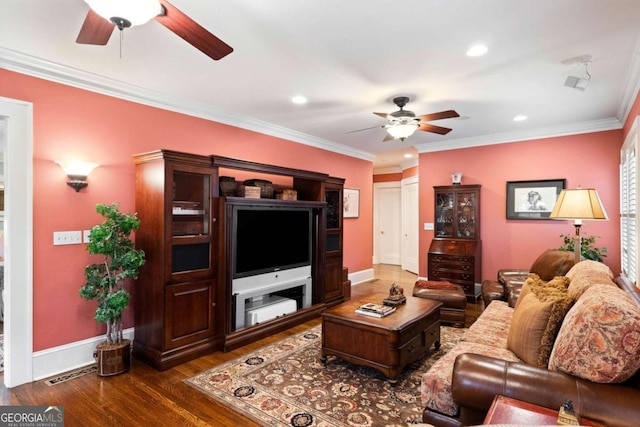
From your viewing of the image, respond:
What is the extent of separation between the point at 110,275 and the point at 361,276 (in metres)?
4.77

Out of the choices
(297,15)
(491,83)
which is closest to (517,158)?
(491,83)

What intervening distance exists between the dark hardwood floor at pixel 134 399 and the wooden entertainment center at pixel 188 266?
0.75ft

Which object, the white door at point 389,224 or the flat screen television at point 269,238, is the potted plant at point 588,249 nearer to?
the flat screen television at point 269,238

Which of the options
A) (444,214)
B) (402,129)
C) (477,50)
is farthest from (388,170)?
(477,50)

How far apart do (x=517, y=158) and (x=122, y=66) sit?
5500 mm

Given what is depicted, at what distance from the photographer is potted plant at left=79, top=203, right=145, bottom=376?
2871 millimetres

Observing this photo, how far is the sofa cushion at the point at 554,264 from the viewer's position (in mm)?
3729

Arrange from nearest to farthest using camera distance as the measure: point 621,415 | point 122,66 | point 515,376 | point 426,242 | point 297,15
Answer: point 621,415 → point 515,376 → point 297,15 → point 122,66 → point 426,242

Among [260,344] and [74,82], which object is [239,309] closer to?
[260,344]

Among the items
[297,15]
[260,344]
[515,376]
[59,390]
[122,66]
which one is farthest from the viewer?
[260,344]

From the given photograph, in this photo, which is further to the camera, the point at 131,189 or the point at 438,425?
the point at 131,189

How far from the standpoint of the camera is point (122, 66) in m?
3.00

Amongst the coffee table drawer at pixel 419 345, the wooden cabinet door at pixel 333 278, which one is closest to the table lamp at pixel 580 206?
the coffee table drawer at pixel 419 345

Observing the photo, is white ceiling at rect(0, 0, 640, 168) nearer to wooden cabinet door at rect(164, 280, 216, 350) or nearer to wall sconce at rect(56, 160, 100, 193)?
wall sconce at rect(56, 160, 100, 193)
